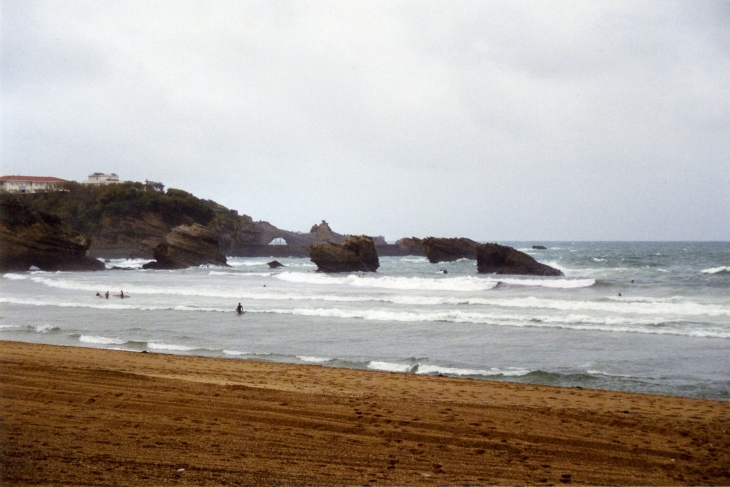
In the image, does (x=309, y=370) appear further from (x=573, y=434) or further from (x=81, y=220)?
(x=81, y=220)

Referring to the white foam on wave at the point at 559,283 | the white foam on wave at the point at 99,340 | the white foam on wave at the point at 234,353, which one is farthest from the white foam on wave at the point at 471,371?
the white foam on wave at the point at 559,283

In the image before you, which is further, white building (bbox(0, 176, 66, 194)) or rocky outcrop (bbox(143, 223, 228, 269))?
white building (bbox(0, 176, 66, 194))

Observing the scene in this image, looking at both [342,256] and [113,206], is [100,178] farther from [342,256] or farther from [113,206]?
[342,256]

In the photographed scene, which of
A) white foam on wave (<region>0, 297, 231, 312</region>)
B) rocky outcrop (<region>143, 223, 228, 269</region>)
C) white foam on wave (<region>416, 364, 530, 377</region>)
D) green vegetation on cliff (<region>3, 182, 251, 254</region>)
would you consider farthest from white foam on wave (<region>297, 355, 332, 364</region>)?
green vegetation on cliff (<region>3, 182, 251, 254</region>)

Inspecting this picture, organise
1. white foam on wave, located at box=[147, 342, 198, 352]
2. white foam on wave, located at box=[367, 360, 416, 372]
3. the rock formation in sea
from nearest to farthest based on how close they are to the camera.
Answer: white foam on wave, located at box=[367, 360, 416, 372] < white foam on wave, located at box=[147, 342, 198, 352] < the rock formation in sea

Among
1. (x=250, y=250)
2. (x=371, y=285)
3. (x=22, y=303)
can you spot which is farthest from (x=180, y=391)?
(x=250, y=250)

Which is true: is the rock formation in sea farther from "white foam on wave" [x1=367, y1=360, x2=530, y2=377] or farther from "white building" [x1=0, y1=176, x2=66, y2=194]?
"white building" [x1=0, y1=176, x2=66, y2=194]

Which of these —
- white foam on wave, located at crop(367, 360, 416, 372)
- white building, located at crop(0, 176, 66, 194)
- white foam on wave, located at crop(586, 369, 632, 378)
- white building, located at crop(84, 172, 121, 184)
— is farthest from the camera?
white building, located at crop(84, 172, 121, 184)

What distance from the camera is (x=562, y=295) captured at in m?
27.7

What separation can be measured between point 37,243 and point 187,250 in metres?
13.5

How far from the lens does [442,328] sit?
58.6ft

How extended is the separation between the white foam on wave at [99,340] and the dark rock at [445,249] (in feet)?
151

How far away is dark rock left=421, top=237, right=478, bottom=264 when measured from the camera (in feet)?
198

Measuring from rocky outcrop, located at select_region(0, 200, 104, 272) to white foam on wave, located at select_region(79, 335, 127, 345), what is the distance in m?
37.3
